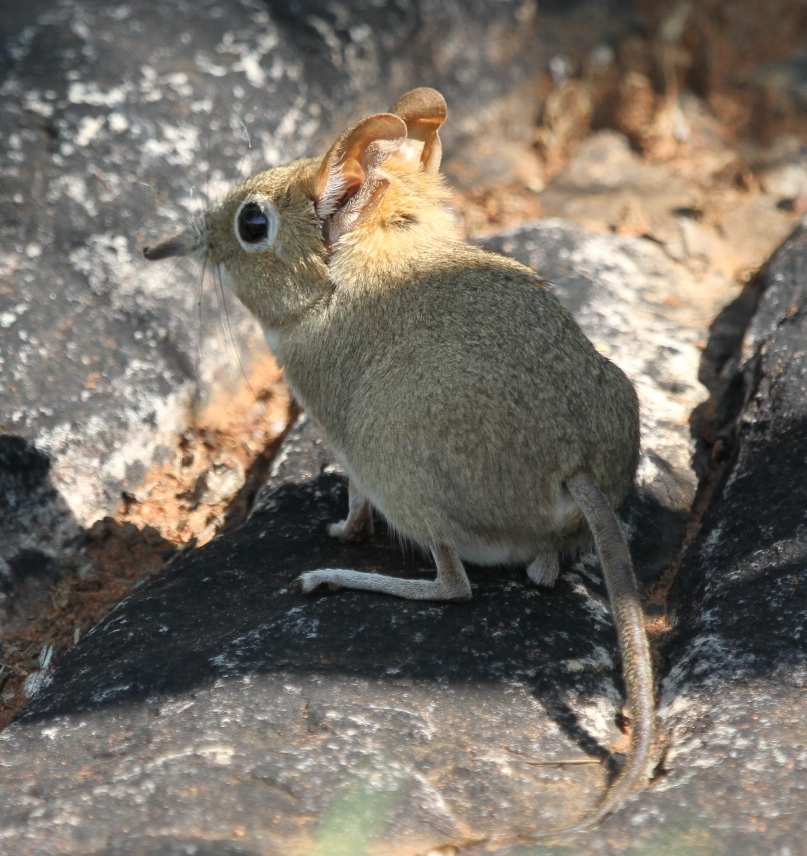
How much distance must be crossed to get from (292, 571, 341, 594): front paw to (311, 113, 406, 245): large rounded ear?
4.52 ft

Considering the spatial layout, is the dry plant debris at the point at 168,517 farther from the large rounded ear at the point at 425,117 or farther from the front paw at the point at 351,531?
the large rounded ear at the point at 425,117

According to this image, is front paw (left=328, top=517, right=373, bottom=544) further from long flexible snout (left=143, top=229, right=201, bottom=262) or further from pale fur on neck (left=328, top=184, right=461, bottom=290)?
long flexible snout (left=143, top=229, right=201, bottom=262)

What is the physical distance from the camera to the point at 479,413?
3609mm

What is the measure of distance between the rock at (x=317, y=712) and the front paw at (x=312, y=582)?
0.13 ft

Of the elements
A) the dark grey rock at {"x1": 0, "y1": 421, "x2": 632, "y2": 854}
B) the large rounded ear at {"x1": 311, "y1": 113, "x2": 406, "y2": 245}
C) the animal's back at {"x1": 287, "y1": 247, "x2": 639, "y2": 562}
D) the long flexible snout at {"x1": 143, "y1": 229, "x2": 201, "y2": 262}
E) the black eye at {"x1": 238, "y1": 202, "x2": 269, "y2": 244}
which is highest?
the large rounded ear at {"x1": 311, "y1": 113, "x2": 406, "y2": 245}

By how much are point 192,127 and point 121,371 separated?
68.0 inches

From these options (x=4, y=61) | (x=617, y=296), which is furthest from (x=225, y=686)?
(x=4, y=61)

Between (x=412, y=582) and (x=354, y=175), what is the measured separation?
164 centimetres

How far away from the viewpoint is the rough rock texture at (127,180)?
5.05 metres

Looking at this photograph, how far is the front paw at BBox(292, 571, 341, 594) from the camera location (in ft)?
12.7

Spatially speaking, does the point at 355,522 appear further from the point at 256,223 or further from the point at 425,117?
the point at 425,117

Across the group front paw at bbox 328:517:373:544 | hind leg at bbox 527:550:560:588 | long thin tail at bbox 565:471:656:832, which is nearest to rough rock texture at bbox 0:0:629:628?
front paw at bbox 328:517:373:544

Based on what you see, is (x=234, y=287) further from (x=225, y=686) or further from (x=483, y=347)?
(x=225, y=686)

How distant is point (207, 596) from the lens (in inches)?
158
